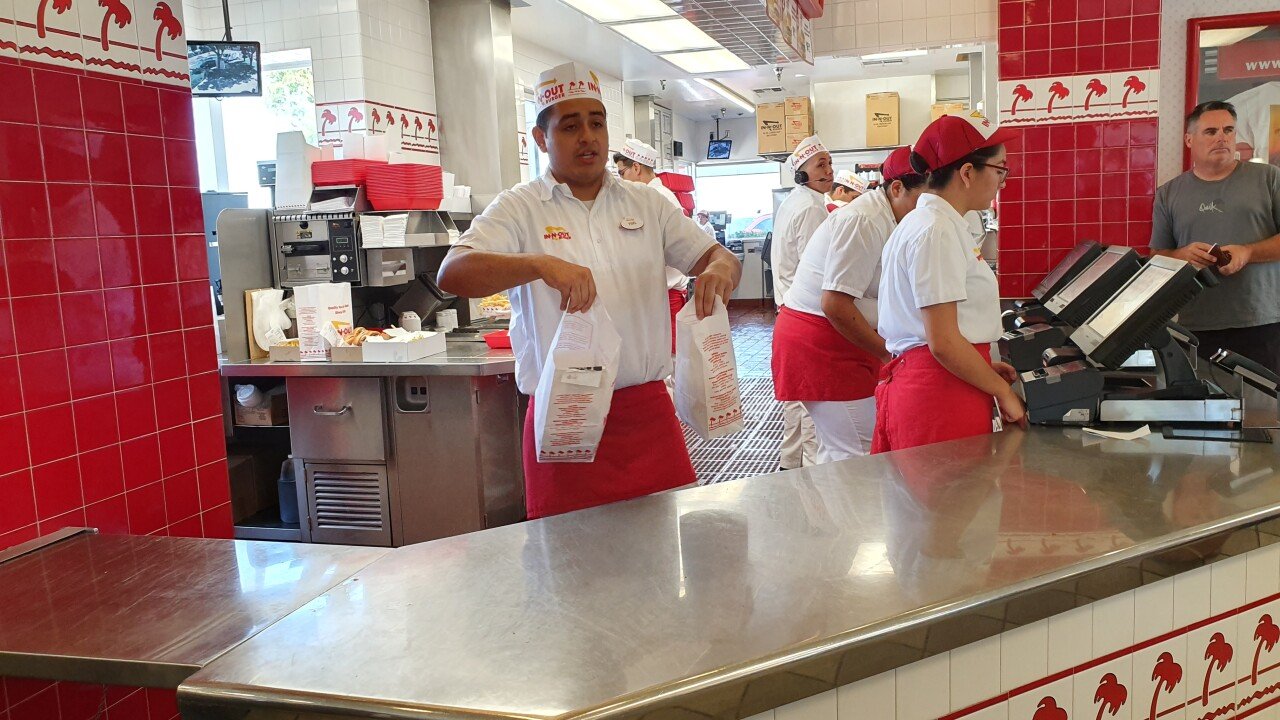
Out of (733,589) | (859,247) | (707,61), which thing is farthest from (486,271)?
(707,61)

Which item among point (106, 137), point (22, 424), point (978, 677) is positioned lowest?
point (978, 677)

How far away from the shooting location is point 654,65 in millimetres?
12086

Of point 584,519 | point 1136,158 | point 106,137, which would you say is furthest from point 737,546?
point 1136,158

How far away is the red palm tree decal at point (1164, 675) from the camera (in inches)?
67.9

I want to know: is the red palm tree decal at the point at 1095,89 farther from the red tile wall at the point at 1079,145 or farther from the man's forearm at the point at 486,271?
the man's forearm at the point at 486,271

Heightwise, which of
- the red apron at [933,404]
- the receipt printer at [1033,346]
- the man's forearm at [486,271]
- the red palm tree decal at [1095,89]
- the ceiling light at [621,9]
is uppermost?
the ceiling light at [621,9]

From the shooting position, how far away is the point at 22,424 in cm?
209

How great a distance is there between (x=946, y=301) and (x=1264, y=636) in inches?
39.4

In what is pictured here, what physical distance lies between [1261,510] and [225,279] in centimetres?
435

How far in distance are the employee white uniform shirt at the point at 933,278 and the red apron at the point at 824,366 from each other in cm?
97

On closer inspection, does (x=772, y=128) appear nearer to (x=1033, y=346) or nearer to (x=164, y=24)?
(x=1033, y=346)

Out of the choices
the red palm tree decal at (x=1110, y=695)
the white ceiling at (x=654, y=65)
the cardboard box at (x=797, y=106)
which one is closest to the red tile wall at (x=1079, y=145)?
the red palm tree decal at (x=1110, y=695)

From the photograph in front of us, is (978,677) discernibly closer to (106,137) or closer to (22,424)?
(22,424)

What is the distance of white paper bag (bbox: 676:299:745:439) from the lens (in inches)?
88.7
